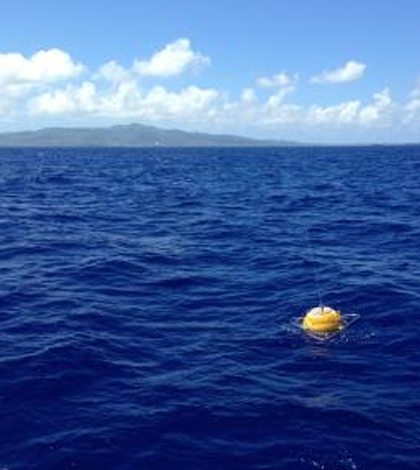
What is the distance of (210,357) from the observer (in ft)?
55.2

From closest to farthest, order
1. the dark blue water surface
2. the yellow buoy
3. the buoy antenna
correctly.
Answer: the dark blue water surface < the yellow buoy < the buoy antenna

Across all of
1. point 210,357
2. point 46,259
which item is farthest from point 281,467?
point 46,259

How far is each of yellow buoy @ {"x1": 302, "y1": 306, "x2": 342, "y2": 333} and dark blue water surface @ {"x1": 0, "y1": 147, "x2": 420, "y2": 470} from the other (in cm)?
41

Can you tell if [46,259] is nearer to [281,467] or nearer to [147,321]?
[147,321]

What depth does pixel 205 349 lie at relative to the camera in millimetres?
17438

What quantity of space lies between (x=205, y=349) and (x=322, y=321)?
352 centimetres

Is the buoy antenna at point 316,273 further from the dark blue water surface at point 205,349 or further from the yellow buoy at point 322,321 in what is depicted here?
the yellow buoy at point 322,321

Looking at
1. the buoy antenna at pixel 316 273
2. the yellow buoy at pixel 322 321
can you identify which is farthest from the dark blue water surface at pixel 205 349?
the yellow buoy at pixel 322 321

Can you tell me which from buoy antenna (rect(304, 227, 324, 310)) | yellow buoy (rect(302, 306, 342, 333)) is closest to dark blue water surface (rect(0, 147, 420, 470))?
buoy antenna (rect(304, 227, 324, 310))

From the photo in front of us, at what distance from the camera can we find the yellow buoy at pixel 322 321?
61.8 feet

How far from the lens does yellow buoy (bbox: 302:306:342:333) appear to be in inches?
741

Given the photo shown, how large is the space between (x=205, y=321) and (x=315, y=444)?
7829mm

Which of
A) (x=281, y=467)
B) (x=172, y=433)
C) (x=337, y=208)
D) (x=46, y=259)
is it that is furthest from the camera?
(x=337, y=208)

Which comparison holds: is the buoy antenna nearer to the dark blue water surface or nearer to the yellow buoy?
the dark blue water surface
